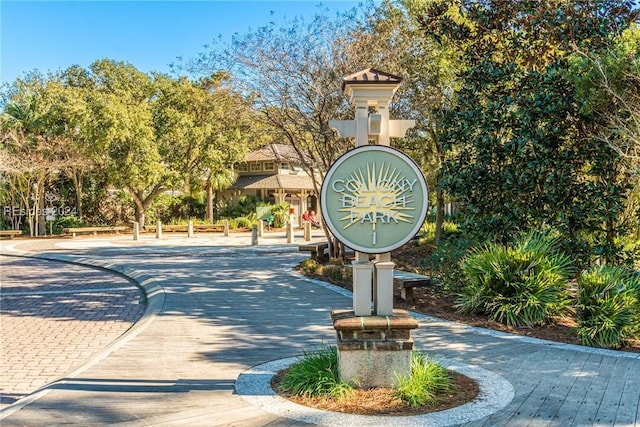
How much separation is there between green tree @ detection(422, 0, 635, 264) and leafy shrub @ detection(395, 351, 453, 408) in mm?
4835

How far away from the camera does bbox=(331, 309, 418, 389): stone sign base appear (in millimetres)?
4816

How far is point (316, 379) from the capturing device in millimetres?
4840

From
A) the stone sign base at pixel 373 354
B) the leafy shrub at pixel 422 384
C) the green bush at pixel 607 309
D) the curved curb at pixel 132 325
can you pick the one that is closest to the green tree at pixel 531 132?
the green bush at pixel 607 309

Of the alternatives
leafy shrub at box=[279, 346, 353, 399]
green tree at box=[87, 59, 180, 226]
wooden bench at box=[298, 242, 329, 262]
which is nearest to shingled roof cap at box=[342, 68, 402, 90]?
leafy shrub at box=[279, 346, 353, 399]

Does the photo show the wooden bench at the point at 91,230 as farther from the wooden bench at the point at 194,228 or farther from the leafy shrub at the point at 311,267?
the leafy shrub at the point at 311,267

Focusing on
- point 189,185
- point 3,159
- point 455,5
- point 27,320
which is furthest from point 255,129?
point 189,185

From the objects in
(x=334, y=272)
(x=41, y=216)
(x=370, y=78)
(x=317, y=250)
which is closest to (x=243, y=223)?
(x=41, y=216)

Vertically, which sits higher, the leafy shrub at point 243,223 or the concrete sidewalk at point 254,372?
the leafy shrub at point 243,223

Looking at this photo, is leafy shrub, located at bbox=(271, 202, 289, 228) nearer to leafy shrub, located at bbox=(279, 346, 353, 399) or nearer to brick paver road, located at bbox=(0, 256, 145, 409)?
brick paver road, located at bbox=(0, 256, 145, 409)

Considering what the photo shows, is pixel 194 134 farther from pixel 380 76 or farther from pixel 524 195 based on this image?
pixel 380 76

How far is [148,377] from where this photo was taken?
5387 mm

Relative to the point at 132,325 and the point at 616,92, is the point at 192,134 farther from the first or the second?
the point at 616,92

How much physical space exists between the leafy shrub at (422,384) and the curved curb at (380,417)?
0.23 m

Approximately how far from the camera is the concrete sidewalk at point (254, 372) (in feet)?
14.0
